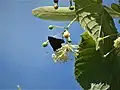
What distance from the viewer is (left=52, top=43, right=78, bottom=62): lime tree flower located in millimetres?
491

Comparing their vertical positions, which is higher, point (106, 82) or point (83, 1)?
point (83, 1)

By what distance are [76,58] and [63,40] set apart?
0.12ft

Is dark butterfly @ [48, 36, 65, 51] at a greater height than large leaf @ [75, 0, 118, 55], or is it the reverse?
large leaf @ [75, 0, 118, 55]

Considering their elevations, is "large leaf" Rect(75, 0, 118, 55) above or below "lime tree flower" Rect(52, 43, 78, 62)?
above

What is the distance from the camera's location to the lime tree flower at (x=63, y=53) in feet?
1.61

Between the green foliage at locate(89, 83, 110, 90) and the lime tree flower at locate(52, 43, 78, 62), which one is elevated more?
the lime tree flower at locate(52, 43, 78, 62)

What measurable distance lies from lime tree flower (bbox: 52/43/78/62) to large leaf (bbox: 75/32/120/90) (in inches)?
1.4

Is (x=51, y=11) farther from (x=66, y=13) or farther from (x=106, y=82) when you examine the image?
(x=106, y=82)

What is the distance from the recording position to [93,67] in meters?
0.53

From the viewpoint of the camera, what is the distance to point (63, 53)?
0.49 meters

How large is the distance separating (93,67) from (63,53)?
0.20 ft

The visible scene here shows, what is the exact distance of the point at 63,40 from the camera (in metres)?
0.51

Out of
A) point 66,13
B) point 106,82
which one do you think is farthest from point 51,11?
point 106,82

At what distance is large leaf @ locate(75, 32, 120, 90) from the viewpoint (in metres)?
0.52
